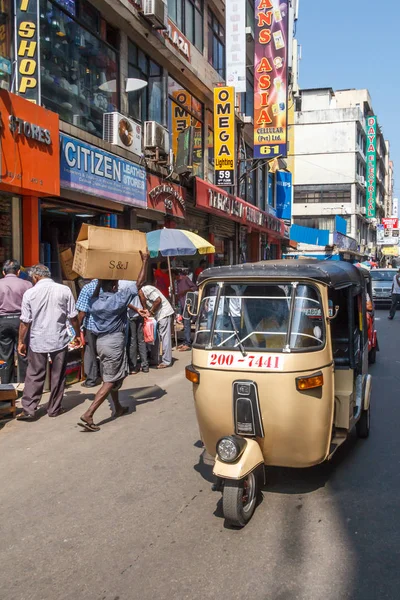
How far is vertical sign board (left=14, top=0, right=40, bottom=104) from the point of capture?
988 cm

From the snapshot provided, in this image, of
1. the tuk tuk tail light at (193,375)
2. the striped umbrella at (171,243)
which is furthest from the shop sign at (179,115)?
the tuk tuk tail light at (193,375)

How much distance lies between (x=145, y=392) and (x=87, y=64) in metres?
8.03

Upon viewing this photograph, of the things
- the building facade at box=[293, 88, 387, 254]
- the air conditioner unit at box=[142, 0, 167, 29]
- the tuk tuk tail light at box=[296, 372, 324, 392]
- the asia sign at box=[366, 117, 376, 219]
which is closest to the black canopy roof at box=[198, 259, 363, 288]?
the tuk tuk tail light at box=[296, 372, 324, 392]

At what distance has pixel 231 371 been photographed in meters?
4.49

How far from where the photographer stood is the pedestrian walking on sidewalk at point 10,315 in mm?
8297

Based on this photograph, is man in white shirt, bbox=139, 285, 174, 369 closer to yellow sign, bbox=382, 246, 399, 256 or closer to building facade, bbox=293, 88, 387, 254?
building facade, bbox=293, 88, 387, 254

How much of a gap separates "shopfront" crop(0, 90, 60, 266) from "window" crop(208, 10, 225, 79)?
13091 mm

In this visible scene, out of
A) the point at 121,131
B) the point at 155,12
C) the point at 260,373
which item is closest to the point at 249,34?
the point at 155,12

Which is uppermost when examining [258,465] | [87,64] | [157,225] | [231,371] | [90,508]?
[87,64]

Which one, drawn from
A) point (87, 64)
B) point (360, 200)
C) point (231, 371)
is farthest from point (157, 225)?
point (360, 200)

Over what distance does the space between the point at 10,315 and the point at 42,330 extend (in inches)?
55.6

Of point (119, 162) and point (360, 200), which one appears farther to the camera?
point (360, 200)

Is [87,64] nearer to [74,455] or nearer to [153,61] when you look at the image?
[153,61]

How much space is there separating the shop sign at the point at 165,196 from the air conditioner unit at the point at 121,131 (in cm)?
101
